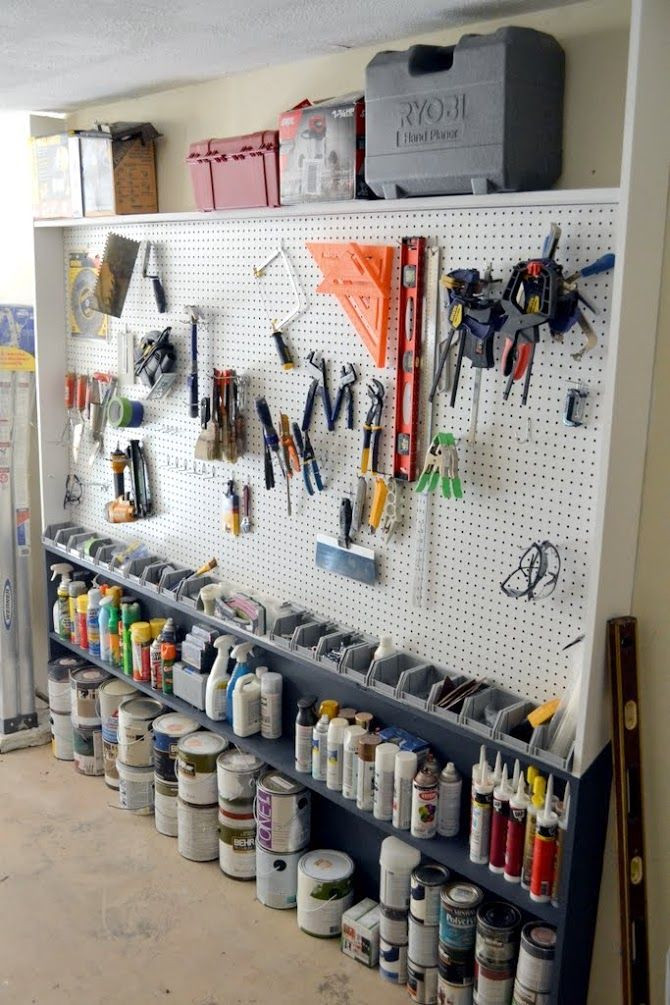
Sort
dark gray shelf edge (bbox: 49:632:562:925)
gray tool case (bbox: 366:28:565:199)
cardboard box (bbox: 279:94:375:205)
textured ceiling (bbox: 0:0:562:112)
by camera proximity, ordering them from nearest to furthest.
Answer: gray tool case (bbox: 366:28:565:199) < textured ceiling (bbox: 0:0:562:112) < dark gray shelf edge (bbox: 49:632:562:925) < cardboard box (bbox: 279:94:375:205)

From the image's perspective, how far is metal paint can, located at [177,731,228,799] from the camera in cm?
278

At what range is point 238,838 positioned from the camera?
272 cm

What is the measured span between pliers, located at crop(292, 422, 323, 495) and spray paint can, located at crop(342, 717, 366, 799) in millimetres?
634

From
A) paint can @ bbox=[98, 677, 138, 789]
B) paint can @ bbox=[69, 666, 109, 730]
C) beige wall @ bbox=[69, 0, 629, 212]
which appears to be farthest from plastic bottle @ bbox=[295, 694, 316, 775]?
beige wall @ bbox=[69, 0, 629, 212]

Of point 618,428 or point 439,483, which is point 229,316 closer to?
point 439,483

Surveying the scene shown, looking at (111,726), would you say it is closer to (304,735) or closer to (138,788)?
(138,788)

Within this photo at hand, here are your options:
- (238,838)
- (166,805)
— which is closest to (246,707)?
(238,838)

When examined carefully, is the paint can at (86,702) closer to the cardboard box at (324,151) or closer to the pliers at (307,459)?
the pliers at (307,459)

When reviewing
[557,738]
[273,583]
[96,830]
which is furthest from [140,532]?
[557,738]

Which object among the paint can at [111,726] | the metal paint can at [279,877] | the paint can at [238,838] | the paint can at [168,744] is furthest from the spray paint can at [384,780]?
the paint can at [111,726]

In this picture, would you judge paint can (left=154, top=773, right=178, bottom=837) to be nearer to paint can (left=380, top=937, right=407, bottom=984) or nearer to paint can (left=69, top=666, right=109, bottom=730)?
paint can (left=69, top=666, right=109, bottom=730)

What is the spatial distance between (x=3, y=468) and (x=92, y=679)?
0.83 m

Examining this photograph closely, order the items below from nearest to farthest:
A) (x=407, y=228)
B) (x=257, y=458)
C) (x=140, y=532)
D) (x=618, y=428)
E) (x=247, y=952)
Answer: (x=618, y=428), (x=407, y=228), (x=247, y=952), (x=257, y=458), (x=140, y=532)

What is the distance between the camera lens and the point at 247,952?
2.47 meters
